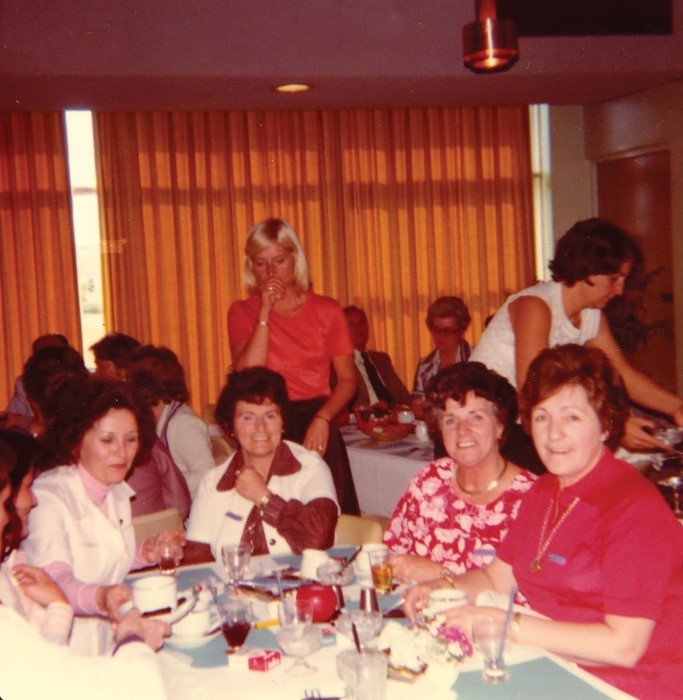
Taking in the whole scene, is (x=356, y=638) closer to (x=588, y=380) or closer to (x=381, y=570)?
(x=381, y=570)

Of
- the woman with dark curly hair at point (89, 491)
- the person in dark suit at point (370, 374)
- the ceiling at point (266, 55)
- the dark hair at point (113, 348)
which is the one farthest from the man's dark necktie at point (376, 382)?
the woman with dark curly hair at point (89, 491)

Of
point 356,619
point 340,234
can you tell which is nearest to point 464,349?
point 340,234

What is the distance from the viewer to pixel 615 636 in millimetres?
1922

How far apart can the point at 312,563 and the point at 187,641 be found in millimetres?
507

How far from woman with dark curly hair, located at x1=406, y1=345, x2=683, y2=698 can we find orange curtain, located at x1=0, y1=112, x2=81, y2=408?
5195 millimetres

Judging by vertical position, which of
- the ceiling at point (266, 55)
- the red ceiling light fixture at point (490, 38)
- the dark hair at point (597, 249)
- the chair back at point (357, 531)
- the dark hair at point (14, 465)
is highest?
the ceiling at point (266, 55)

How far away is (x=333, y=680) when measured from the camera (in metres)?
1.90

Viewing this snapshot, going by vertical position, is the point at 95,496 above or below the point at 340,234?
below

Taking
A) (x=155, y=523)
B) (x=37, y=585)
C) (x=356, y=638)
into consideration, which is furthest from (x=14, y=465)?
(x=155, y=523)

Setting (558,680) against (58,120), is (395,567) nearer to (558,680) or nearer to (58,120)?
(558,680)

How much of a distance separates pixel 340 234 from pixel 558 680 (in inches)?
231

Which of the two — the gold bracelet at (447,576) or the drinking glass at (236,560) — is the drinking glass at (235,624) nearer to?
the drinking glass at (236,560)

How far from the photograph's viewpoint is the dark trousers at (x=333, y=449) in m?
3.80

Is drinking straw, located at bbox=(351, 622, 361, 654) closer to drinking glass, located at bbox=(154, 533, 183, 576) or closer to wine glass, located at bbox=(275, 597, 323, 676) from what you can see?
wine glass, located at bbox=(275, 597, 323, 676)
